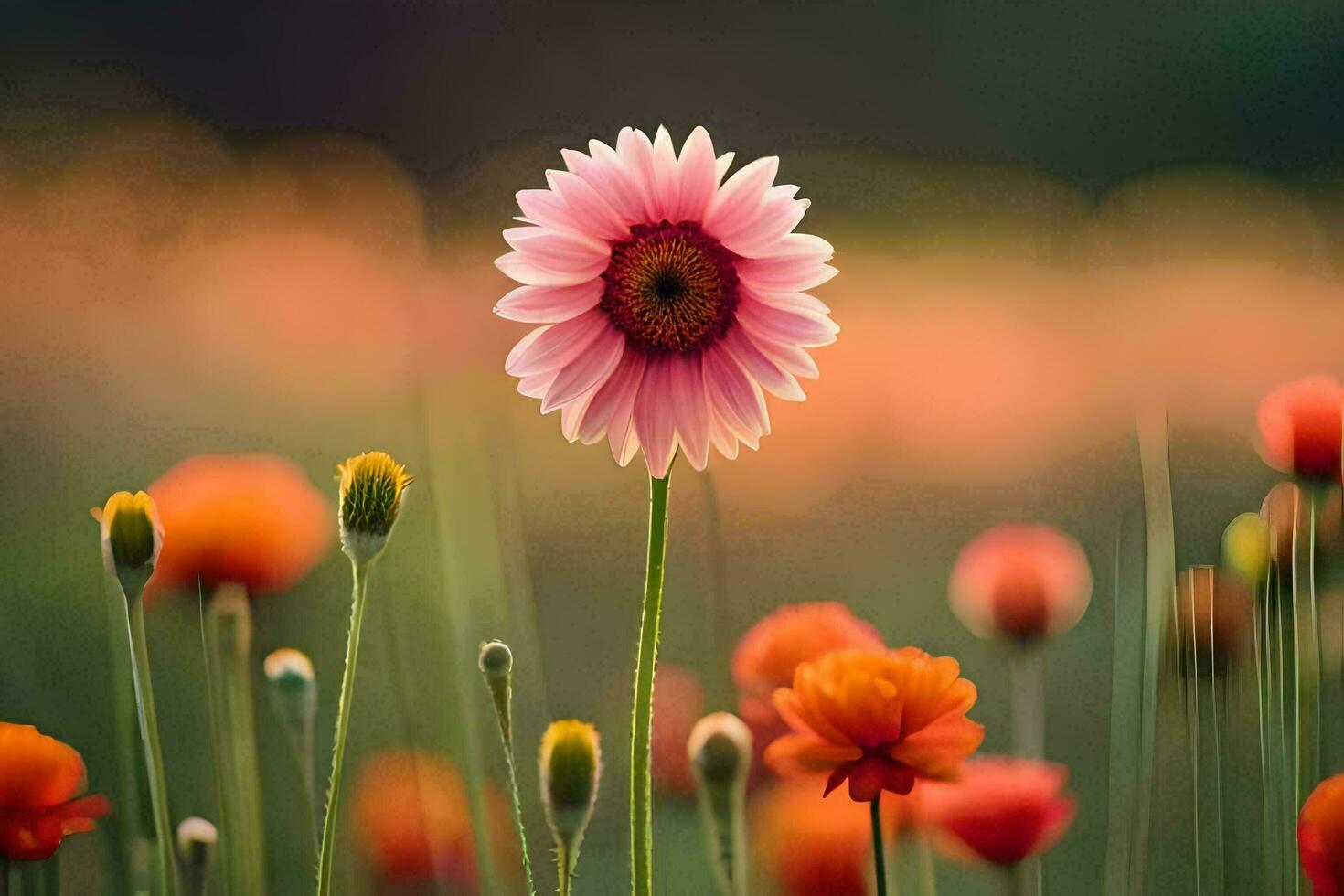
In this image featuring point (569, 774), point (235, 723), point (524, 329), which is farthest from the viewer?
point (524, 329)

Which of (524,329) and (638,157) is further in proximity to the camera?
(524,329)

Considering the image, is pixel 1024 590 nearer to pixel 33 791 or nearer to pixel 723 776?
pixel 723 776

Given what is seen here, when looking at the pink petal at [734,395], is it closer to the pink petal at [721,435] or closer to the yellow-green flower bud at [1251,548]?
the pink petal at [721,435]

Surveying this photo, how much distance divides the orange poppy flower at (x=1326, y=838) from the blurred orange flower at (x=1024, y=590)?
88mm

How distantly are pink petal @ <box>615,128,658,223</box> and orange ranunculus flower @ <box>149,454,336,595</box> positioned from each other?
0.16 m

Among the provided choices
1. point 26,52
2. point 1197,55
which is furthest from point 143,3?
point 1197,55

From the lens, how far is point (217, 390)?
0.55m

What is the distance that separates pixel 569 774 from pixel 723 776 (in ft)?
0.13

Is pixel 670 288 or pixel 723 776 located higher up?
pixel 670 288

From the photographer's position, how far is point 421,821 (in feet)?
1.20

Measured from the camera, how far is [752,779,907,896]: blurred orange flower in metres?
0.33

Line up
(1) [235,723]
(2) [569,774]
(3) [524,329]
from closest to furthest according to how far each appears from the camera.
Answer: (2) [569,774], (1) [235,723], (3) [524,329]

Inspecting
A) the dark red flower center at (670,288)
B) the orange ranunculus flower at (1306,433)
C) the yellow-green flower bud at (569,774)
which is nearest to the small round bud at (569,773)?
the yellow-green flower bud at (569,774)

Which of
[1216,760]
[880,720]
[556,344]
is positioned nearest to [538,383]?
[556,344]
